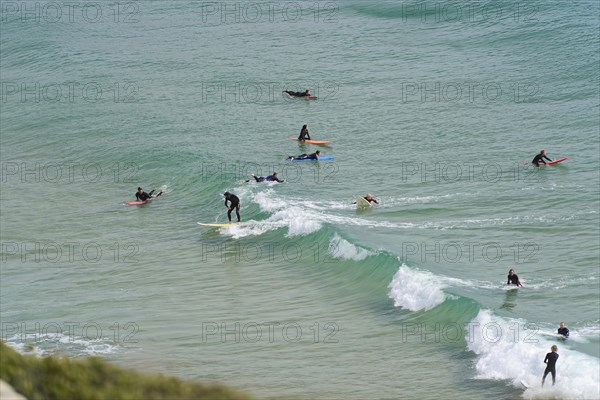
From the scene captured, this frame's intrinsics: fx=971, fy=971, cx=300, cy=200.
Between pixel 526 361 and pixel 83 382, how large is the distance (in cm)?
1527

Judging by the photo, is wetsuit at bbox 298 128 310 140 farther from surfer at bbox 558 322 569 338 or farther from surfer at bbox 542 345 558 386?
surfer at bbox 542 345 558 386

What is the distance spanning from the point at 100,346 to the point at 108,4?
64.3 metres

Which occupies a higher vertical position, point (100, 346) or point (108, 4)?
point (108, 4)

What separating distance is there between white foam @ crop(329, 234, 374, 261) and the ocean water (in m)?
0.12

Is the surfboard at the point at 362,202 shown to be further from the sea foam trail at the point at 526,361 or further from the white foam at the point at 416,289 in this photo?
the sea foam trail at the point at 526,361

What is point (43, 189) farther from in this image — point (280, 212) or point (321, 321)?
point (321, 321)

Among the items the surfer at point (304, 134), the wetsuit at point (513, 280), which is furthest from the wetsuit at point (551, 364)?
the surfer at point (304, 134)

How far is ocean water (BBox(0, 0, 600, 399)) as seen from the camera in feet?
92.5

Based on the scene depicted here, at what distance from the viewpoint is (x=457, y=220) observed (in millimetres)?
39500

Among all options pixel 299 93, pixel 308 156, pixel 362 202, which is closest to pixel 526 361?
pixel 362 202

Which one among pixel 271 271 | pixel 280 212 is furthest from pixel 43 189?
pixel 271 271

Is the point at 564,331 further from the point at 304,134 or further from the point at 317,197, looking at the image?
the point at 304,134

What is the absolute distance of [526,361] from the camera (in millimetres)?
26250

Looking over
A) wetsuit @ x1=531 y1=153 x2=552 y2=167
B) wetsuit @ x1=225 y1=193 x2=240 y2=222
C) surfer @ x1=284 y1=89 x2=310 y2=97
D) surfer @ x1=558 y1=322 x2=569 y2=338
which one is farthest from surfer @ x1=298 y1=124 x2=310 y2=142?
surfer @ x1=558 y1=322 x2=569 y2=338
